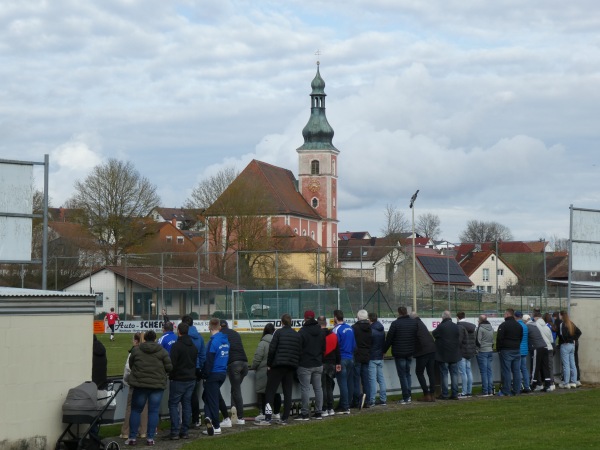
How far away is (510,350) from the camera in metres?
21.1

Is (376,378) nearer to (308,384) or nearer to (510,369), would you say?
(308,384)

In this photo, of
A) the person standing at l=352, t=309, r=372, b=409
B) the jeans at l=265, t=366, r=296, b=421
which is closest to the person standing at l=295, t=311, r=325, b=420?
the jeans at l=265, t=366, r=296, b=421

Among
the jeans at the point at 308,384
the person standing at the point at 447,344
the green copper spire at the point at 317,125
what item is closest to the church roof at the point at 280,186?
the green copper spire at the point at 317,125

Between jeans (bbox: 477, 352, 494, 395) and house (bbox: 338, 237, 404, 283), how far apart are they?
27.3m

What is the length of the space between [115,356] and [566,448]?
22917 millimetres

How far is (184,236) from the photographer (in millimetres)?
111750

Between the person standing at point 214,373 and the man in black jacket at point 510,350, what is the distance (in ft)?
23.8

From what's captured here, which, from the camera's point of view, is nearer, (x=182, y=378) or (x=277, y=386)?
(x=182, y=378)

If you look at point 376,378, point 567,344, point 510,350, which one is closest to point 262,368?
point 376,378

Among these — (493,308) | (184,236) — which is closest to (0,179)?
(493,308)

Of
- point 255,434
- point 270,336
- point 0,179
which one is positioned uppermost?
point 0,179

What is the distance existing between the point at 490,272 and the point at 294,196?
7488 cm

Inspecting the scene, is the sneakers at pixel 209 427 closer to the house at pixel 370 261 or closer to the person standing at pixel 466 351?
the person standing at pixel 466 351

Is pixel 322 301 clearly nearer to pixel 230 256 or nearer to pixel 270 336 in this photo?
pixel 230 256
